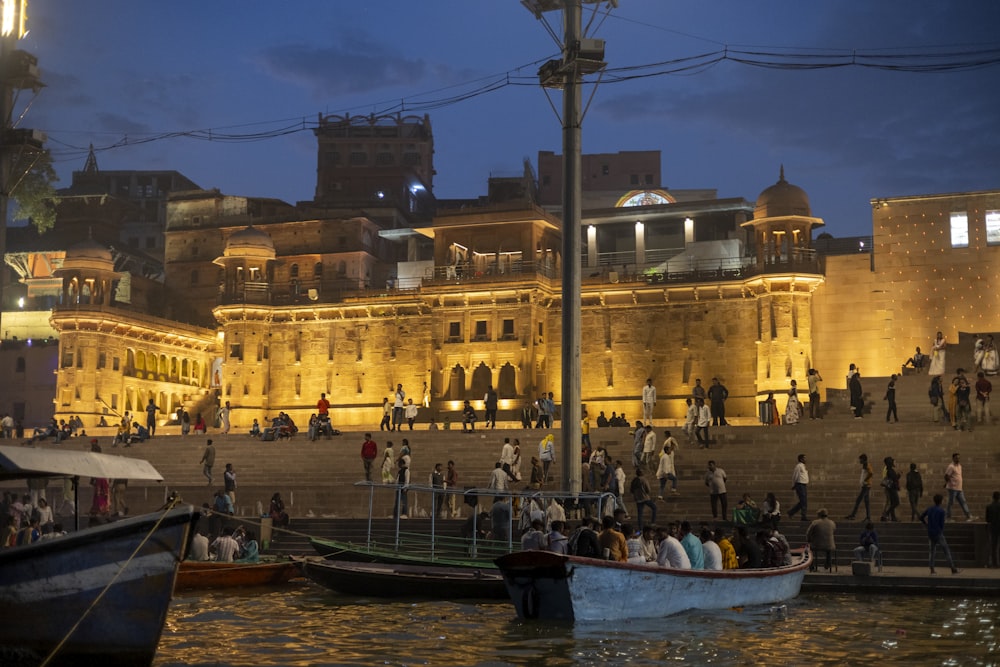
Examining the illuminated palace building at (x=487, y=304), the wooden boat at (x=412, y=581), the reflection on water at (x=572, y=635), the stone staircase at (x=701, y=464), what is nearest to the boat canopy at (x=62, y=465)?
the reflection on water at (x=572, y=635)

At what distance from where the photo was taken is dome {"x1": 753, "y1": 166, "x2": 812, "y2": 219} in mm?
38875

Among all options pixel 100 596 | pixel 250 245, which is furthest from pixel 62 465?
pixel 250 245

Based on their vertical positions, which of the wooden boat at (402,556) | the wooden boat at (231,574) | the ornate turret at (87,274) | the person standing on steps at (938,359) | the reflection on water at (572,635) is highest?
the ornate turret at (87,274)

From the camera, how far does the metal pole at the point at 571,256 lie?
62.6ft

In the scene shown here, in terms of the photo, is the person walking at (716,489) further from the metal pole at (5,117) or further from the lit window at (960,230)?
the lit window at (960,230)

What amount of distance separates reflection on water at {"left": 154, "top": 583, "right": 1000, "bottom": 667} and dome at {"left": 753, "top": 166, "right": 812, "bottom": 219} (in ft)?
78.5

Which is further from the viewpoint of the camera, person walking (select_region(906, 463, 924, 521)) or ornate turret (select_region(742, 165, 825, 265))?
ornate turret (select_region(742, 165, 825, 265))

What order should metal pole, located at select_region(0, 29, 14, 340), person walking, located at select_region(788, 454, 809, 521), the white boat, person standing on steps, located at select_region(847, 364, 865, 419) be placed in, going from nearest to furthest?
the white boat < metal pole, located at select_region(0, 29, 14, 340) < person walking, located at select_region(788, 454, 809, 521) < person standing on steps, located at select_region(847, 364, 865, 419)

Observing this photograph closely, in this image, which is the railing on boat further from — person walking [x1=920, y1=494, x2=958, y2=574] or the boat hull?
the boat hull

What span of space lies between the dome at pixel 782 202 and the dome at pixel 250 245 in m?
20.4

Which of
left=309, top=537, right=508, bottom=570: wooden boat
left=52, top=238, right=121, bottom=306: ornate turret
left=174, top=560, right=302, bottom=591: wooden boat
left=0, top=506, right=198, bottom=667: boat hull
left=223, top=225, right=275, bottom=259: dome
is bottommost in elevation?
left=174, top=560, right=302, bottom=591: wooden boat

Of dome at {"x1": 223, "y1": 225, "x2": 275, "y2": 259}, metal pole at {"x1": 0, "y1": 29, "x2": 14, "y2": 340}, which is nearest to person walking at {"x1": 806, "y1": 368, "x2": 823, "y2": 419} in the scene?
metal pole at {"x1": 0, "y1": 29, "x2": 14, "y2": 340}

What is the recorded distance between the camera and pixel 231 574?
18.2 meters

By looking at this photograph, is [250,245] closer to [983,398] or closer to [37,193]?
[37,193]
